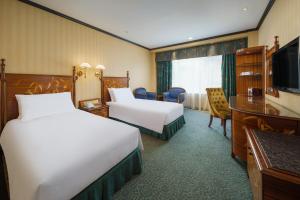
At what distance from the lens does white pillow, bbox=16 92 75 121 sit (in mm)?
2273

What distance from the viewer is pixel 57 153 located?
1.23m

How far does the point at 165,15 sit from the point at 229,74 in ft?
9.61

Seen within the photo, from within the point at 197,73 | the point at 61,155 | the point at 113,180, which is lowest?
the point at 113,180

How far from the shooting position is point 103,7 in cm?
288

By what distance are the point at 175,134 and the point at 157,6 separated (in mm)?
2690

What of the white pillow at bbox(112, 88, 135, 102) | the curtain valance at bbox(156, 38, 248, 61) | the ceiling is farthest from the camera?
the curtain valance at bbox(156, 38, 248, 61)

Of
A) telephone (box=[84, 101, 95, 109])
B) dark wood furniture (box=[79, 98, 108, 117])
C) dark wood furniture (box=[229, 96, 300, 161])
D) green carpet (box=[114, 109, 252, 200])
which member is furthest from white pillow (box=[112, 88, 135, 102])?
dark wood furniture (box=[229, 96, 300, 161])

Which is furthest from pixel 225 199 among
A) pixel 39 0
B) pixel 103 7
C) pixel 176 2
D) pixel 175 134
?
pixel 39 0

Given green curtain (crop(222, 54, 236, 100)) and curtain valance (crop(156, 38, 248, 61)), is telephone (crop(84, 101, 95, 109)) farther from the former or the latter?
green curtain (crop(222, 54, 236, 100))

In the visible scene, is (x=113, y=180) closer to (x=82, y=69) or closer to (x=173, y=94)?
(x=82, y=69)

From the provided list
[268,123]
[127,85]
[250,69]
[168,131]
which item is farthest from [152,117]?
[250,69]

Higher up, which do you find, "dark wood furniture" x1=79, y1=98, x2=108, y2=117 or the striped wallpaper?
the striped wallpaper

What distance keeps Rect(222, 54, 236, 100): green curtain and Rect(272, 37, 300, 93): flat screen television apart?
2.53 m

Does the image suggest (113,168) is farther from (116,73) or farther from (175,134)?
(116,73)
